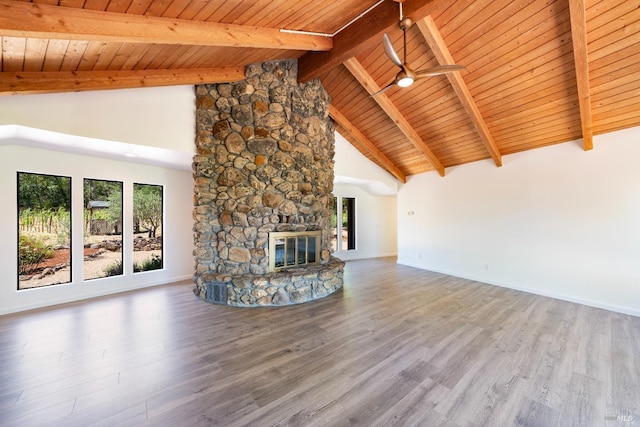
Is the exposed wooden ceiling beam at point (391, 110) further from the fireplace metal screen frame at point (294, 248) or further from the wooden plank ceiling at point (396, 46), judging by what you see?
the fireplace metal screen frame at point (294, 248)

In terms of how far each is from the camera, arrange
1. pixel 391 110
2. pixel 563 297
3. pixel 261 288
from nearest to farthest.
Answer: pixel 261 288, pixel 563 297, pixel 391 110

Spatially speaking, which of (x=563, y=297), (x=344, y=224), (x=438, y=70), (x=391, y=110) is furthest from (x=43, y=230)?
(x=563, y=297)

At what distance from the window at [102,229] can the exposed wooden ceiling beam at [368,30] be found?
4.52 metres

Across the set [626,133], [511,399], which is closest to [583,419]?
[511,399]

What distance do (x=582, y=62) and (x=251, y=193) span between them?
4.81 m

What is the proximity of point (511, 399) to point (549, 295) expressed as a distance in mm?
3763

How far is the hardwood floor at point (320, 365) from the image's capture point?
184 cm

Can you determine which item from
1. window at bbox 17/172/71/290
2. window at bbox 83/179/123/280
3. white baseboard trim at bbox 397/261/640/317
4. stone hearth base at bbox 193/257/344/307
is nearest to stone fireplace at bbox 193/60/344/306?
stone hearth base at bbox 193/257/344/307

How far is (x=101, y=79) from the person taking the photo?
316cm

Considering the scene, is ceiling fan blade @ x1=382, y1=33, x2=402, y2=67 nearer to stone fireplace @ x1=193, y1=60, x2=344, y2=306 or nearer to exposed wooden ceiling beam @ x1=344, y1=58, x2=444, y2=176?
exposed wooden ceiling beam @ x1=344, y1=58, x2=444, y2=176

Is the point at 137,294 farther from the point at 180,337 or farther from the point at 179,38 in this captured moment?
the point at 179,38

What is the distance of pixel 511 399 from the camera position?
1995mm

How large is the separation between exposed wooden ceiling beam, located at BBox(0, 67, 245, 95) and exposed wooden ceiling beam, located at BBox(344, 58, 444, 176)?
199cm

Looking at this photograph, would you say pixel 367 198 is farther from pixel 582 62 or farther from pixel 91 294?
pixel 91 294
